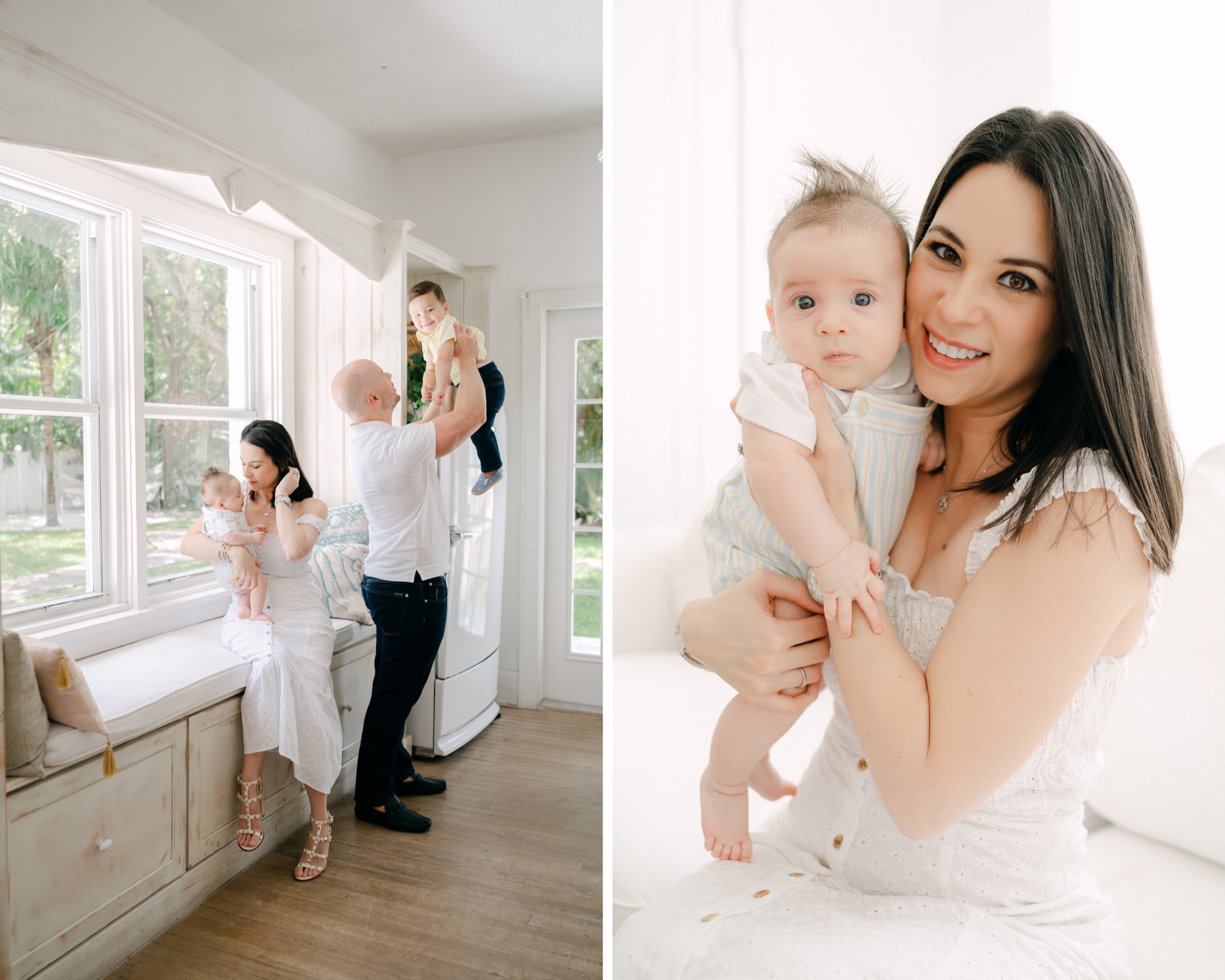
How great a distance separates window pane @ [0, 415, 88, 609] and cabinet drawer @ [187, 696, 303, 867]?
43cm

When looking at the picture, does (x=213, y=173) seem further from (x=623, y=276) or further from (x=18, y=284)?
(x=623, y=276)

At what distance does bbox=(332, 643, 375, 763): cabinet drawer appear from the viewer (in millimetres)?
1796

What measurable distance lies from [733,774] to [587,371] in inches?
69.9

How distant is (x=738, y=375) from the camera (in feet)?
2.19

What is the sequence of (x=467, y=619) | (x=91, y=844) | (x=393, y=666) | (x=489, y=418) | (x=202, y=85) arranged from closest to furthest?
(x=91, y=844) → (x=202, y=85) → (x=393, y=666) → (x=489, y=418) → (x=467, y=619)

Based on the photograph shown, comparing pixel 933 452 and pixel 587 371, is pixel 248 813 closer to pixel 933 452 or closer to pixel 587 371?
A: pixel 587 371

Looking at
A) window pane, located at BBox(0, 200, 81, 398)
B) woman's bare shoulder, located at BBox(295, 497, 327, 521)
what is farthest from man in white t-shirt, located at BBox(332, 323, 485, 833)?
window pane, located at BBox(0, 200, 81, 398)

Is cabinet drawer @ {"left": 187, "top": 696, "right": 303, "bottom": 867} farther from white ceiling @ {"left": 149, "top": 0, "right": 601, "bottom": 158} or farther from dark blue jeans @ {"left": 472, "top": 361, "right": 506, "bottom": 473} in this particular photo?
white ceiling @ {"left": 149, "top": 0, "right": 601, "bottom": 158}

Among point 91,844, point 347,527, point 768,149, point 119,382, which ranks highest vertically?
point 768,149

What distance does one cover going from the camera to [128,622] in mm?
1551

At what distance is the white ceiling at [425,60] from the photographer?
1629 millimetres

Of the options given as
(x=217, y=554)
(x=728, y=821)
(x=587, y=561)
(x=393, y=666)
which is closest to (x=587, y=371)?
(x=587, y=561)

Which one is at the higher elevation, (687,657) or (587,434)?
(587,434)

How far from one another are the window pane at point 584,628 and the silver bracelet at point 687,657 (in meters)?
1.61
